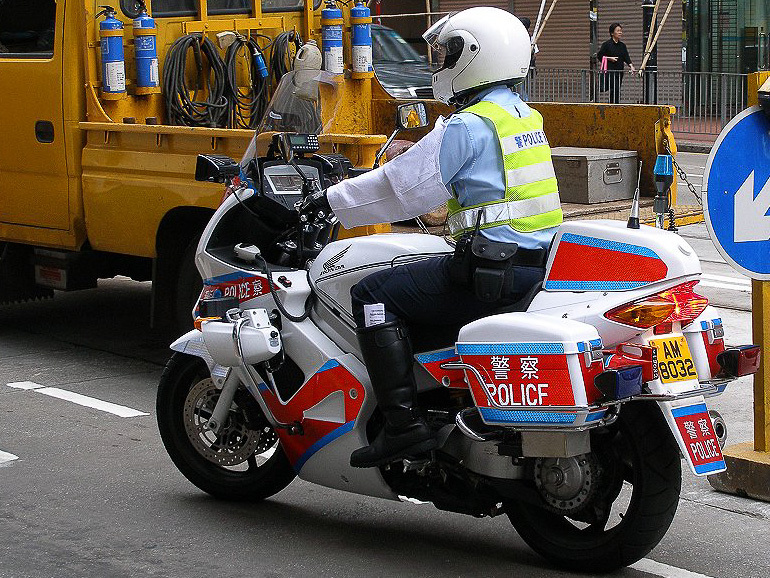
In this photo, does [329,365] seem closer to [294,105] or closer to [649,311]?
[294,105]

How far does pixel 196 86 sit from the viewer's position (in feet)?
30.3

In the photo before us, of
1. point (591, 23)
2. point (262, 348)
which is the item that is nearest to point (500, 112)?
point (262, 348)

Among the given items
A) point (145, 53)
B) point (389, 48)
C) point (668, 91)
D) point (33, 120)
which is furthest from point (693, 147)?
point (33, 120)

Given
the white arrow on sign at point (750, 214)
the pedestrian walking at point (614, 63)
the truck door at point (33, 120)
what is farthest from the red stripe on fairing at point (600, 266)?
the pedestrian walking at point (614, 63)

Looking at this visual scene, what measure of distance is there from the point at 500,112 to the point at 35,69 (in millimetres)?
4680

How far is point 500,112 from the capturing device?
4.76 metres

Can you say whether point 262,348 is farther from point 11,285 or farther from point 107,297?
point 107,297

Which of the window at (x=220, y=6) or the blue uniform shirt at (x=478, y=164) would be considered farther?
the window at (x=220, y=6)

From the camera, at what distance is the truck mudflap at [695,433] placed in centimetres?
427

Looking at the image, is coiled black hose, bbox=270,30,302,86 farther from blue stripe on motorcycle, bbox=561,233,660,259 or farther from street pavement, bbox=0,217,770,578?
blue stripe on motorcycle, bbox=561,233,660,259

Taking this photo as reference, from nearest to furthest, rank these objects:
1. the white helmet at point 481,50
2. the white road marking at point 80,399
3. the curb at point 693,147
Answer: the white helmet at point 481,50 < the white road marking at point 80,399 < the curb at point 693,147

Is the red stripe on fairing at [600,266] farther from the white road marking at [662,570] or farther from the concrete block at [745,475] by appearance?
the concrete block at [745,475]

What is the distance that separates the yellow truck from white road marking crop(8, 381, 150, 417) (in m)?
0.74

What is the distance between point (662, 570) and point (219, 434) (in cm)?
188
